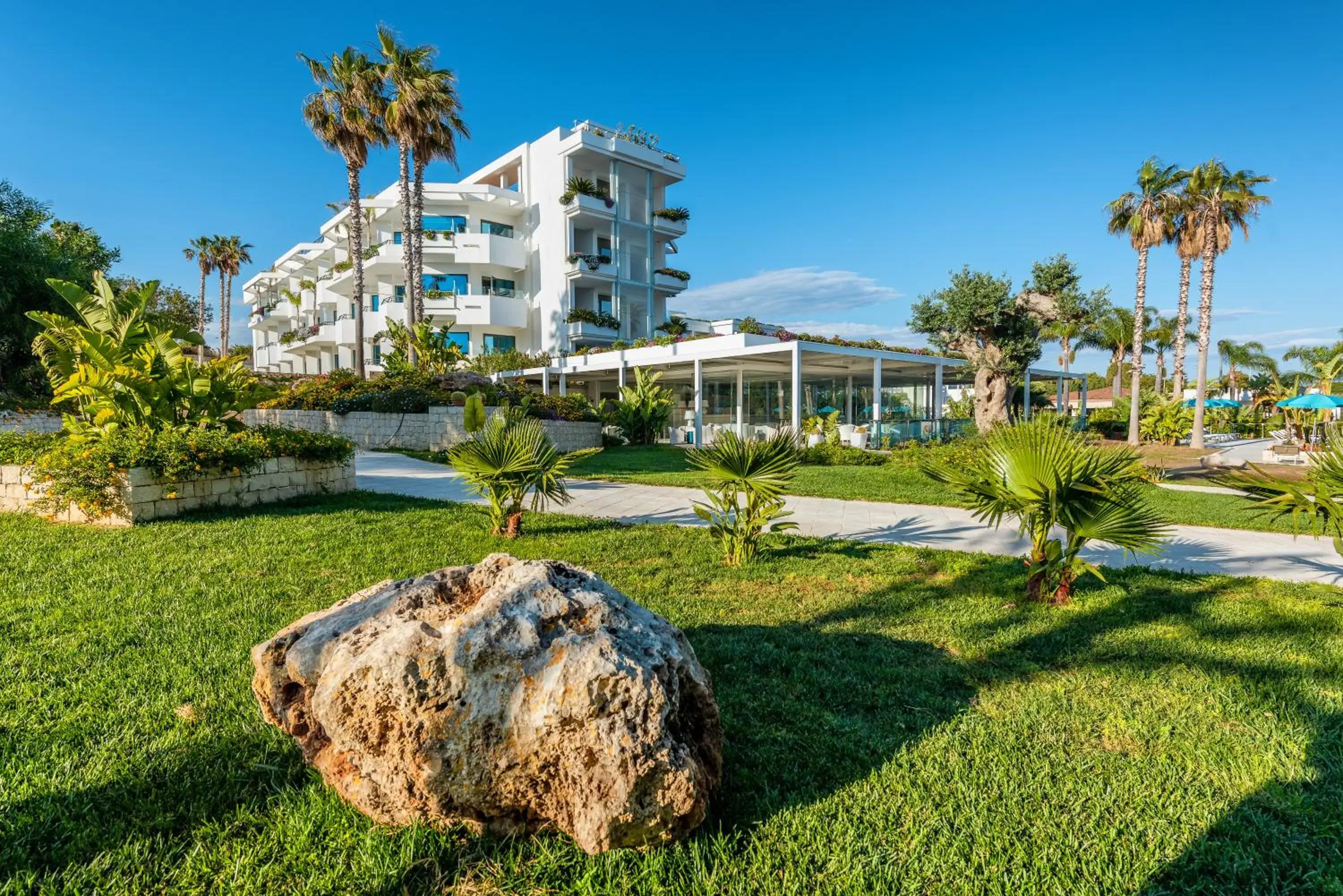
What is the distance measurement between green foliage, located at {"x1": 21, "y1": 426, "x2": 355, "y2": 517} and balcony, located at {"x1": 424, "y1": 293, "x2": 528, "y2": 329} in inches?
931

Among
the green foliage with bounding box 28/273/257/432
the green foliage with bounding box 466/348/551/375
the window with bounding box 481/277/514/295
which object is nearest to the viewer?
the green foliage with bounding box 28/273/257/432

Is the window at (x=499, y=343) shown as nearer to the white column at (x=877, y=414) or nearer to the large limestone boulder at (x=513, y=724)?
the white column at (x=877, y=414)

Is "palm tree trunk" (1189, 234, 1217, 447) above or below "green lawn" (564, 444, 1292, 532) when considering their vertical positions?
above

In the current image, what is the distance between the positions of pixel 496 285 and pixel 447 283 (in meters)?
2.58

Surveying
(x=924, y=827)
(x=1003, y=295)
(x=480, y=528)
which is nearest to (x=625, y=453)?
(x=480, y=528)

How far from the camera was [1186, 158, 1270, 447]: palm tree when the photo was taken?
25.9 m

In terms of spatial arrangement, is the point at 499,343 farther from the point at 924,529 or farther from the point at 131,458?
the point at 924,529

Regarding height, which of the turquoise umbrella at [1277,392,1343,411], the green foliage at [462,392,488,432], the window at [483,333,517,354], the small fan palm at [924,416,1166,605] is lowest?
the small fan palm at [924,416,1166,605]

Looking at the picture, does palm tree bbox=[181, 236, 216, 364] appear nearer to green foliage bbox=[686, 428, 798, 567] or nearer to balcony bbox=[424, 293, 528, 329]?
balcony bbox=[424, 293, 528, 329]

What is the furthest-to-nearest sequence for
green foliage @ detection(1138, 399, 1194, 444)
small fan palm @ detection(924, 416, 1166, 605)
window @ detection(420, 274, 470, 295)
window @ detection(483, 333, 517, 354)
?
window @ detection(483, 333, 517, 354), window @ detection(420, 274, 470, 295), green foliage @ detection(1138, 399, 1194, 444), small fan palm @ detection(924, 416, 1166, 605)

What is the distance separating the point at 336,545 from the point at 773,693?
544 cm

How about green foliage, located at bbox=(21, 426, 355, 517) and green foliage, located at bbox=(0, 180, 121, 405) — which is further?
green foliage, located at bbox=(0, 180, 121, 405)

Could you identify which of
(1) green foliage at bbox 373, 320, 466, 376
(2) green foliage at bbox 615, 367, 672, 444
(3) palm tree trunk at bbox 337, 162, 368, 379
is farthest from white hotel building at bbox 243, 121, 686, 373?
(2) green foliage at bbox 615, 367, 672, 444

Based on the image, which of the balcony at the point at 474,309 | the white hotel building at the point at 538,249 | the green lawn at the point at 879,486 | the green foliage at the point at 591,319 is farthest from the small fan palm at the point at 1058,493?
the balcony at the point at 474,309
